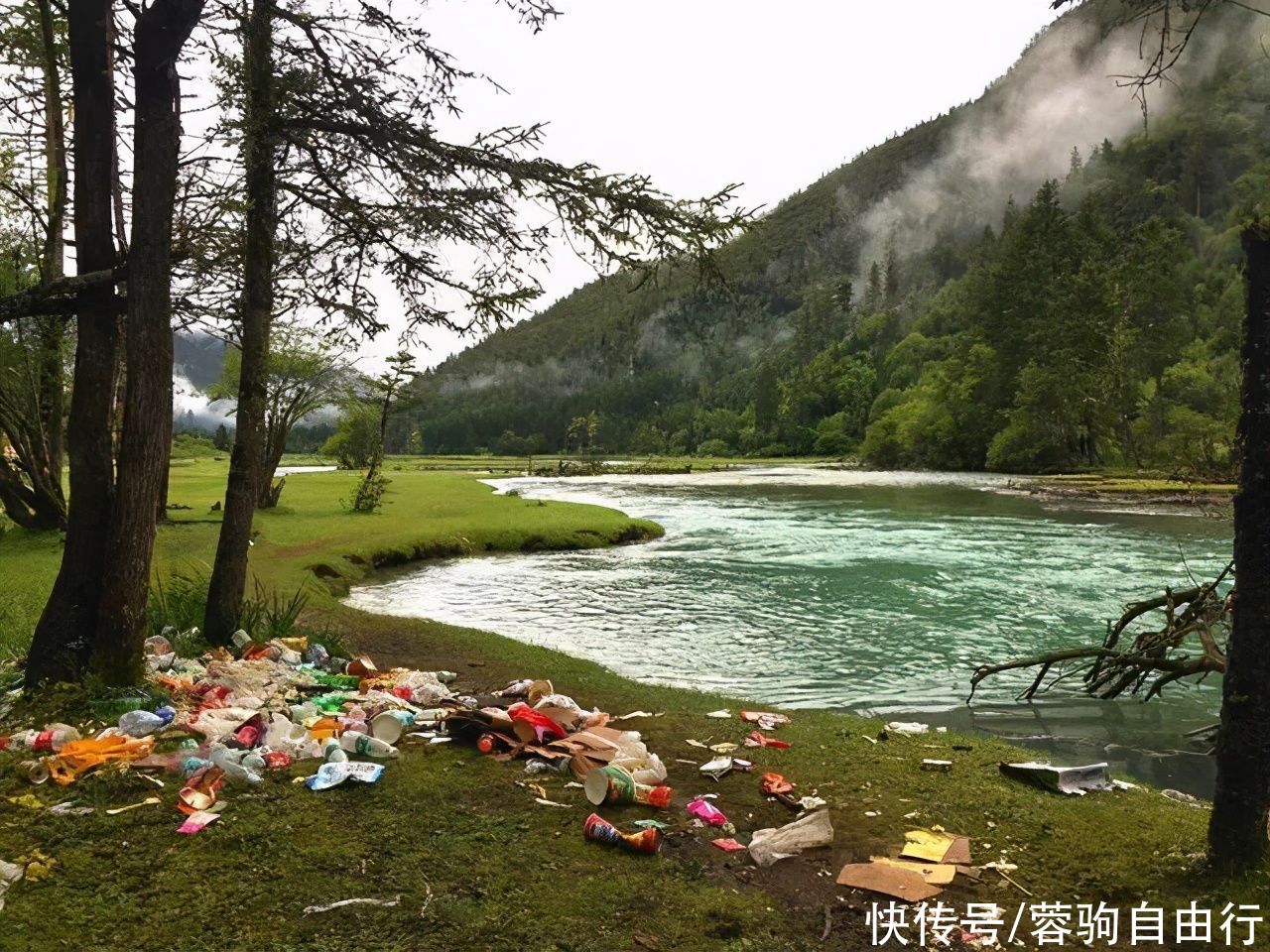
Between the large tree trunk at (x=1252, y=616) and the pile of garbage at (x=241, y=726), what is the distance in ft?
17.6

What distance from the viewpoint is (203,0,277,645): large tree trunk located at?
8602mm

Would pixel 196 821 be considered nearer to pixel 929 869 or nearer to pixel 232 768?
pixel 232 768

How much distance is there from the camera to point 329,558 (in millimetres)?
20875

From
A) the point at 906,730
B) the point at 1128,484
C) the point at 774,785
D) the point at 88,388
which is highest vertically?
the point at 88,388

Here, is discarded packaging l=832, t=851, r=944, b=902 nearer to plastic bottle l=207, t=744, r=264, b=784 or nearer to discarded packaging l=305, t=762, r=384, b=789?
discarded packaging l=305, t=762, r=384, b=789

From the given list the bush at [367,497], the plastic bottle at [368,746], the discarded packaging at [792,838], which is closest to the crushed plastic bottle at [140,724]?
the plastic bottle at [368,746]

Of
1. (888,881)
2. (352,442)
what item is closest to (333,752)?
(888,881)

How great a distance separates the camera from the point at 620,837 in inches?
198


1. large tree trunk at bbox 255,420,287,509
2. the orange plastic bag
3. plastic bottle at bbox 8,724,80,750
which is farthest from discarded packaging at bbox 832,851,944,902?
large tree trunk at bbox 255,420,287,509

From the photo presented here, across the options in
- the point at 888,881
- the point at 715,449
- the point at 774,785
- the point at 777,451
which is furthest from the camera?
the point at 715,449

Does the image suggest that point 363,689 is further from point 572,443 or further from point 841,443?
point 572,443

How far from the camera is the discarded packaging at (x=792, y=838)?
16.6 ft

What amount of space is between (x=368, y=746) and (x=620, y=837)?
2364mm

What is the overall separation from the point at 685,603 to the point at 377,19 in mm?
12375
